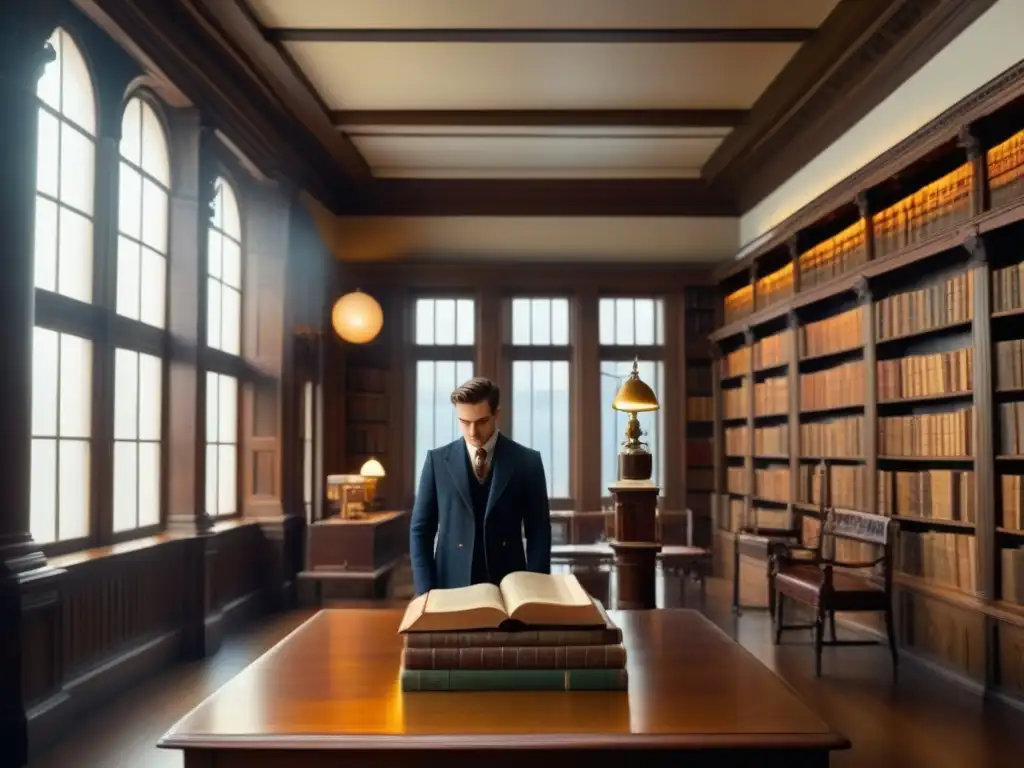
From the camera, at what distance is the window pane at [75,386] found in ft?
15.9

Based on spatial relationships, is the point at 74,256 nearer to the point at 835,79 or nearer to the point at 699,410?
the point at 835,79

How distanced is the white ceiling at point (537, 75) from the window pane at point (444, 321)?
1.33m

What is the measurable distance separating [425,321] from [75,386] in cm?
532

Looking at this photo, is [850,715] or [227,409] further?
[227,409]

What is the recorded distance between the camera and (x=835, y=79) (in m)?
6.71

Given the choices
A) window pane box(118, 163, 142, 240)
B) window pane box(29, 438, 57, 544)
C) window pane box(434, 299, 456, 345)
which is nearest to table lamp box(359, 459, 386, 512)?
window pane box(434, 299, 456, 345)

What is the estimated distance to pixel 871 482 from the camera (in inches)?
243

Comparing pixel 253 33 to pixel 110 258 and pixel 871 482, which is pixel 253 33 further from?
pixel 871 482

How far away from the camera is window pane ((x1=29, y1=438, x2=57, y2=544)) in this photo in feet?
14.9

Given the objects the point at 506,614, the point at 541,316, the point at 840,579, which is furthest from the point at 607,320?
the point at 506,614

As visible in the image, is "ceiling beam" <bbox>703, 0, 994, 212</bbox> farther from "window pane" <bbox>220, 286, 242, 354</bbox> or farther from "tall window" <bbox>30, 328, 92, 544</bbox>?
"tall window" <bbox>30, 328, 92, 544</bbox>

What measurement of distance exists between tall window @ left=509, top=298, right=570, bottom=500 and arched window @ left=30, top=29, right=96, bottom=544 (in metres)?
5.39

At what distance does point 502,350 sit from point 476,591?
26.3ft

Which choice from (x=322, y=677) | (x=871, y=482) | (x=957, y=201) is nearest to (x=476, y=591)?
(x=322, y=677)
